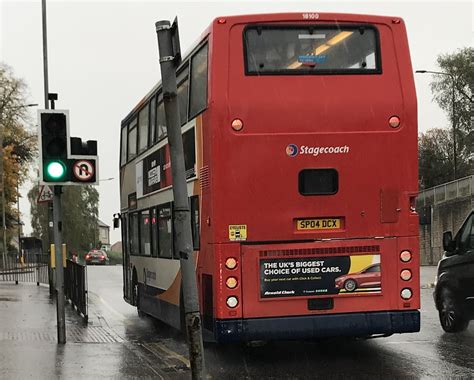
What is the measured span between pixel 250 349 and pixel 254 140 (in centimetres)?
338

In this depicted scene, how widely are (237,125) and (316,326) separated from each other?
2489 mm

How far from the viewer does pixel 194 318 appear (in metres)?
5.91

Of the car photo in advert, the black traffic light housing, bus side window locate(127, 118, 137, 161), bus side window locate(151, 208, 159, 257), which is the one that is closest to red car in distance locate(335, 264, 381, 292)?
the car photo in advert

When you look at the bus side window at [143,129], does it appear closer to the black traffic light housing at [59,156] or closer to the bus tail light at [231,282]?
the black traffic light housing at [59,156]

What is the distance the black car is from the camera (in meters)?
11.4

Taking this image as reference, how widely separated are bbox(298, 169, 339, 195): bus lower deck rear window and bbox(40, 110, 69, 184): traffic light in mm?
3901

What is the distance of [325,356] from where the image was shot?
33.4 ft

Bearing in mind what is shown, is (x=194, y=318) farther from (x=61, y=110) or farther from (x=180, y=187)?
(x=61, y=110)

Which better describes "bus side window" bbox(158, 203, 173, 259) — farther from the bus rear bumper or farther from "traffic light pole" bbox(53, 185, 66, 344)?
the bus rear bumper

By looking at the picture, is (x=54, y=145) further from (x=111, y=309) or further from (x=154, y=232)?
(x=111, y=309)

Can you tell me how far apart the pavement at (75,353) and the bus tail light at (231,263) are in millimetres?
1314

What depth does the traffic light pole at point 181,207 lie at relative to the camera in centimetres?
592

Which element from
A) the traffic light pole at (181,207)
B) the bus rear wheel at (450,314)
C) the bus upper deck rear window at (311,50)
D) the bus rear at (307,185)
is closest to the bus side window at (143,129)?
the bus rear at (307,185)

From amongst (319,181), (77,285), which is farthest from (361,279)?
(77,285)
